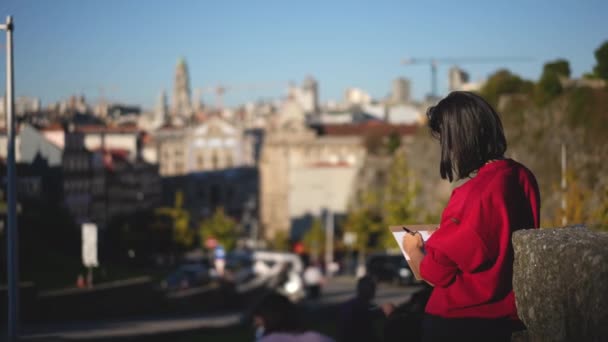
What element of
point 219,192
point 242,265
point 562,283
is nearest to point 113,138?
point 242,265

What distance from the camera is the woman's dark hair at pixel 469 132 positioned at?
4.39 m

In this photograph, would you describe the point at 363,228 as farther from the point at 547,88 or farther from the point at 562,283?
the point at 562,283

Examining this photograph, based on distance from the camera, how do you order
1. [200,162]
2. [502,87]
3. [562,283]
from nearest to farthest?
[562,283], [502,87], [200,162]

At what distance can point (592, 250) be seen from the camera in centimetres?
375

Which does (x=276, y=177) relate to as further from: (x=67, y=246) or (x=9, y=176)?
(x=9, y=176)

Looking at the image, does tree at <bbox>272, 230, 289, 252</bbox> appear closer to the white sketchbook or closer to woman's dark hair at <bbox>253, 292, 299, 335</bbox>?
woman's dark hair at <bbox>253, 292, 299, 335</bbox>

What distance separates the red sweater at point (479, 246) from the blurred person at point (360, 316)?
4642 millimetres

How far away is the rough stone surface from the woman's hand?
0.38 m

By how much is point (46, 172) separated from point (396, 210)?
28447mm

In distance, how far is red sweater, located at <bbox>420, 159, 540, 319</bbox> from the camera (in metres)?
4.16

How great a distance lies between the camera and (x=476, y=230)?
13.6ft

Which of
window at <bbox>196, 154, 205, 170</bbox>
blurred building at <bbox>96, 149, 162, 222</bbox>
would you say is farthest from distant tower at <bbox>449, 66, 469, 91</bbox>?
window at <bbox>196, 154, 205, 170</bbox>

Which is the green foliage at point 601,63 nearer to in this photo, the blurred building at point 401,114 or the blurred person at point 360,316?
the blurred person at point 360,316

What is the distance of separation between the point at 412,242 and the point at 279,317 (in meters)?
1.58
